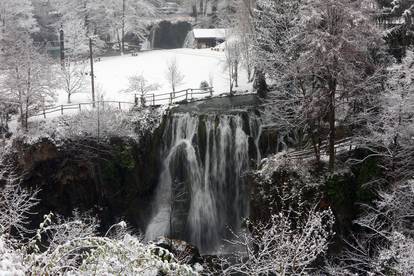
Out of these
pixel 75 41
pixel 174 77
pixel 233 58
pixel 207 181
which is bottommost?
pixel 207 181

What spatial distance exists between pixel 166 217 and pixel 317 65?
1313cm

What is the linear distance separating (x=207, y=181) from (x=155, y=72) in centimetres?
1935

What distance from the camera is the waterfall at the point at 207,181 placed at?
23.6 metres

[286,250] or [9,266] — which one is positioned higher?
[9,266]

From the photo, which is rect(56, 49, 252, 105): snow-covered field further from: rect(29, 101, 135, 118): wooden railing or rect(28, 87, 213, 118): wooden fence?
rect(29, 101, 135, 118): wooden railing

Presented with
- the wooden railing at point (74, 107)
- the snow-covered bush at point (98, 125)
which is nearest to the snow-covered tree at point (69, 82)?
the wooden railing at point (74, 107)

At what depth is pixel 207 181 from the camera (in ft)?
79.0

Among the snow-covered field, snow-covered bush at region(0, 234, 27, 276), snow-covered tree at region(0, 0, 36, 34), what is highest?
snow-covered tree at region(0, 0, 36, 34)

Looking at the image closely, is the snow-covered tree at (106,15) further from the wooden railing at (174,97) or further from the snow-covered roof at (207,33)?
the wooden railing at (174,97)

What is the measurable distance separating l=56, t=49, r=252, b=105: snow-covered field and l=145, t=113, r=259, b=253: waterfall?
31.2ft

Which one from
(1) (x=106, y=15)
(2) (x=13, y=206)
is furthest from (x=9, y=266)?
(1) (x=106, y=15)

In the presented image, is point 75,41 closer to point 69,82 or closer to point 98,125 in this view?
point 69,82

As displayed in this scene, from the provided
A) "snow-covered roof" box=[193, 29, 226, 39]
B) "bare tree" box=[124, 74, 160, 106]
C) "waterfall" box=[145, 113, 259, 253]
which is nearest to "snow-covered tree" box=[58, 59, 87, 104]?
"bare tree" box=[124, 74, 160, 106]

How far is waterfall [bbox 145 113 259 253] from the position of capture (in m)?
23.6
